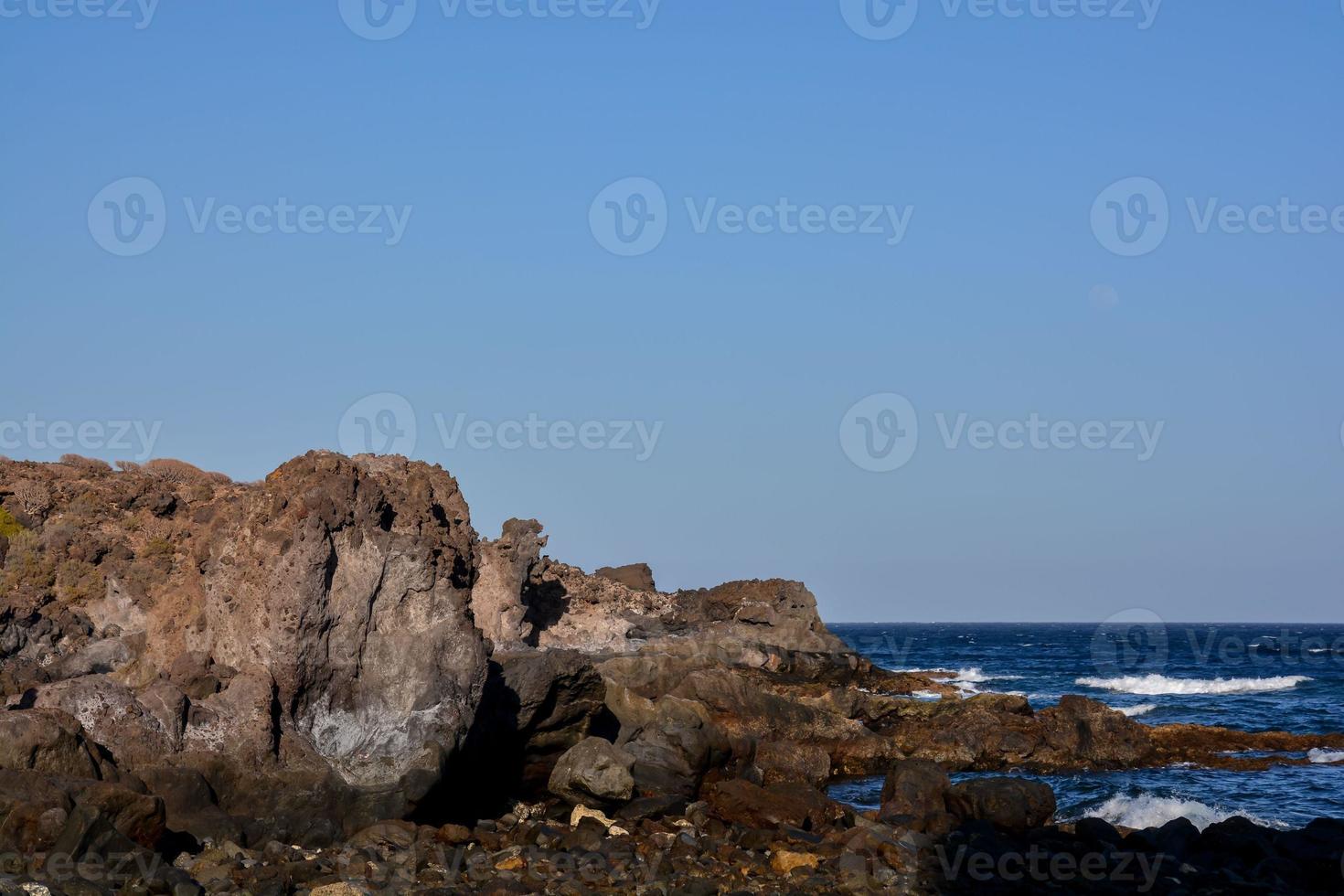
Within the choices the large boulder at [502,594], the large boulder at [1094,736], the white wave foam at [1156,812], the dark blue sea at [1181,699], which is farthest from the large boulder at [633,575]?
the white wave foam at [1156,812]

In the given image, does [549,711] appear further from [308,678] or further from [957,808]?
[957,808]

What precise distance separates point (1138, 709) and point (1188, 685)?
15175 millimetres

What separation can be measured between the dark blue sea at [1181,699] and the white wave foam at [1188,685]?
2.7 inches

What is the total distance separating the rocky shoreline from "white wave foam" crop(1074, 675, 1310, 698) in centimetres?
3569

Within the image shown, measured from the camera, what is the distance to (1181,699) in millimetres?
54625

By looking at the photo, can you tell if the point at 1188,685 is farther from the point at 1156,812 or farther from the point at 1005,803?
the point at 1005,803

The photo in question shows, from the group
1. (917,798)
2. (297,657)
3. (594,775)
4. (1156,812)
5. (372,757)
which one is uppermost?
(297,657)

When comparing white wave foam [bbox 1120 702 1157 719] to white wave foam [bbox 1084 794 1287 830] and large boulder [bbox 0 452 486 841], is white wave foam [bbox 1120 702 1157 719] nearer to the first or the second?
white wave foam [bbox 1084 794 1287 830]

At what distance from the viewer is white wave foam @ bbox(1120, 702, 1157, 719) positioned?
46.4 m

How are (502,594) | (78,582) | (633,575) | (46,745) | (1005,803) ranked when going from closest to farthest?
(46,745)
(1005,803)
(78,582)
(502,594)
(633,575)

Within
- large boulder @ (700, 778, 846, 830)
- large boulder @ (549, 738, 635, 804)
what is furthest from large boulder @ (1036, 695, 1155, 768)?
large boulder @ (549, 738, 635, 804)

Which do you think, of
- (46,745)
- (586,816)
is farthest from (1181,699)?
(46,745)

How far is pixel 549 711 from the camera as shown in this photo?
2538cm

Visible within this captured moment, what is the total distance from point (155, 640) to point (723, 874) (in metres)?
10.9
